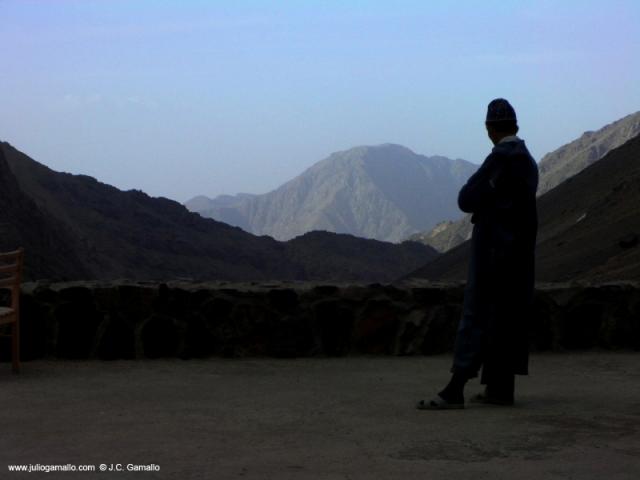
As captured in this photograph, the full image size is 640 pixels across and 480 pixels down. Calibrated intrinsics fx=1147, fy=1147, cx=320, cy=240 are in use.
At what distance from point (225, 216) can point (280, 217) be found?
362 inches

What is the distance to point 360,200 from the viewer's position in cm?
16562

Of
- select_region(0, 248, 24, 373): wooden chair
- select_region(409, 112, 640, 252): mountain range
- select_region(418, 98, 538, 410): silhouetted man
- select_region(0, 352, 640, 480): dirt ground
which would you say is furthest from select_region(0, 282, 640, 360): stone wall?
select_region(409, 112, 640, 252): mountain range

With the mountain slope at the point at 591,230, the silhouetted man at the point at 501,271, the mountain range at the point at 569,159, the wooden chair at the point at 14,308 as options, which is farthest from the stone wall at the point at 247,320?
the mountain range at the point at 569,159

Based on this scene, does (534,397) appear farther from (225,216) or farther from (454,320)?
(225,216)

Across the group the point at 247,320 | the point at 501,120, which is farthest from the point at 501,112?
the point at 247,320

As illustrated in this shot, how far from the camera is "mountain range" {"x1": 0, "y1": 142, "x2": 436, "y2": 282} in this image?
30938mm

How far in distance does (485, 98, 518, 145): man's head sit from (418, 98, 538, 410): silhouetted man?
0.03ft

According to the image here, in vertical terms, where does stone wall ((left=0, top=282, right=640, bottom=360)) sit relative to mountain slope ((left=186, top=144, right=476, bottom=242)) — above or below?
below

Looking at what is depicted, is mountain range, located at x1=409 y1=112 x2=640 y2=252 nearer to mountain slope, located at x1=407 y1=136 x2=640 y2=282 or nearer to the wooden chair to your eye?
mountain slope, located at x1=407 y1=136 x2=640 y2=282

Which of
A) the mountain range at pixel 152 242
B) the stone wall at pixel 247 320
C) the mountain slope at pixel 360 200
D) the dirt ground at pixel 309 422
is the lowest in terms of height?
the dirt ground at pixel 309 422

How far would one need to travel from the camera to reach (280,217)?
553ft

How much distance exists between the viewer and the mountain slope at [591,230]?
1878cm

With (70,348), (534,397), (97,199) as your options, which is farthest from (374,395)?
(97,199)

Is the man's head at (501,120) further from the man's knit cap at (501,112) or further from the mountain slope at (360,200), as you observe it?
the mountain slope at (360,200)
